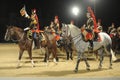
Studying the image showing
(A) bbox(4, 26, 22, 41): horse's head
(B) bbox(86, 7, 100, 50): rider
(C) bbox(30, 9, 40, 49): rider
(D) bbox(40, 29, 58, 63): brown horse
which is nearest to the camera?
(B) bbox(86, 7, 100, 50): rider

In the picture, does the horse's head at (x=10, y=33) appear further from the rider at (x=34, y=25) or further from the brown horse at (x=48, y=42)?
the brown horse at (x=48, y=42)

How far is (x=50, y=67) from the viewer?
1716 cm

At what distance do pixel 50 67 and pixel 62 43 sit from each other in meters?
4.12

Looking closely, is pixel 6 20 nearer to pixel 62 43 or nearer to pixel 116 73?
pixel 62 43

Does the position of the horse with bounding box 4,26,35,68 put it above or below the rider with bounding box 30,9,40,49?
below

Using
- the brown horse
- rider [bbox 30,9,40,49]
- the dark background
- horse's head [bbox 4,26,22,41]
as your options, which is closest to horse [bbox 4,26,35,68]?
horse's head [bbox 4,26,22,41]

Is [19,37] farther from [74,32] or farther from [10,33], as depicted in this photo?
[74,32]

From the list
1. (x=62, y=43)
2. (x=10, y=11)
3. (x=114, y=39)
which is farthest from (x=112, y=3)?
(x=62, y=43)

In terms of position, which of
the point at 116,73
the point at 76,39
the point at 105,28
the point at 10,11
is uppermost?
the point at 10,11

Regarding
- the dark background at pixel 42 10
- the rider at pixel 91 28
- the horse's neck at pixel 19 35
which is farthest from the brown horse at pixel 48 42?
the dark background at pixel 42 10

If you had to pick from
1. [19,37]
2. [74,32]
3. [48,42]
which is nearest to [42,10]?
[48,42]

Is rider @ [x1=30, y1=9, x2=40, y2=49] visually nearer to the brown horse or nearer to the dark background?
the brown horse

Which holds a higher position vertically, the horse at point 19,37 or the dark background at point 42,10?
the dark background at point 42,10

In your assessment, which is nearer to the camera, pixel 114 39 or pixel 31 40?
pixel 31 40
